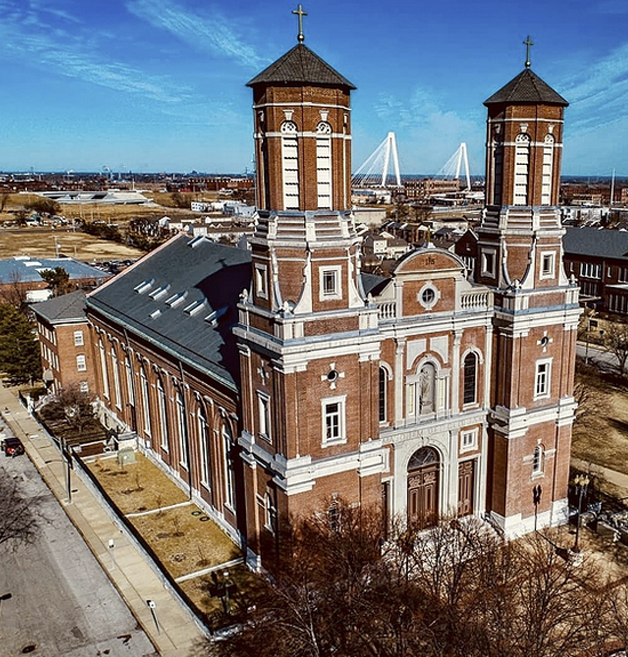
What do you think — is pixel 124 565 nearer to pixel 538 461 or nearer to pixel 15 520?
pixel 15 520

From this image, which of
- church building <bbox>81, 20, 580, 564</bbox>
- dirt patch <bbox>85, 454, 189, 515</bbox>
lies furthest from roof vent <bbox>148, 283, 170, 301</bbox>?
dirt patch <bbox>85, 454, 189, 515</bbox>

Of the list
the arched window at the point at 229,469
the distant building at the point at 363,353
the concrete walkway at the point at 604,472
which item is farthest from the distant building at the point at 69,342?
the concrete walkway at the point at 604,472

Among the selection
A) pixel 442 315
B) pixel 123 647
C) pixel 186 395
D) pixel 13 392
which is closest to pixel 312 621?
pixel 123 647

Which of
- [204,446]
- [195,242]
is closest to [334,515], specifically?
[204,446]

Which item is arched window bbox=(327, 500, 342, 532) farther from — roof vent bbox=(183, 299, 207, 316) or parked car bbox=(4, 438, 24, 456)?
parked car bbox=(4, 438, 24, 456)

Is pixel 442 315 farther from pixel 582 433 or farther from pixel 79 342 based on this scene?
pixel 79 342

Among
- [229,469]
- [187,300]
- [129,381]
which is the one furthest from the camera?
[129,381]
